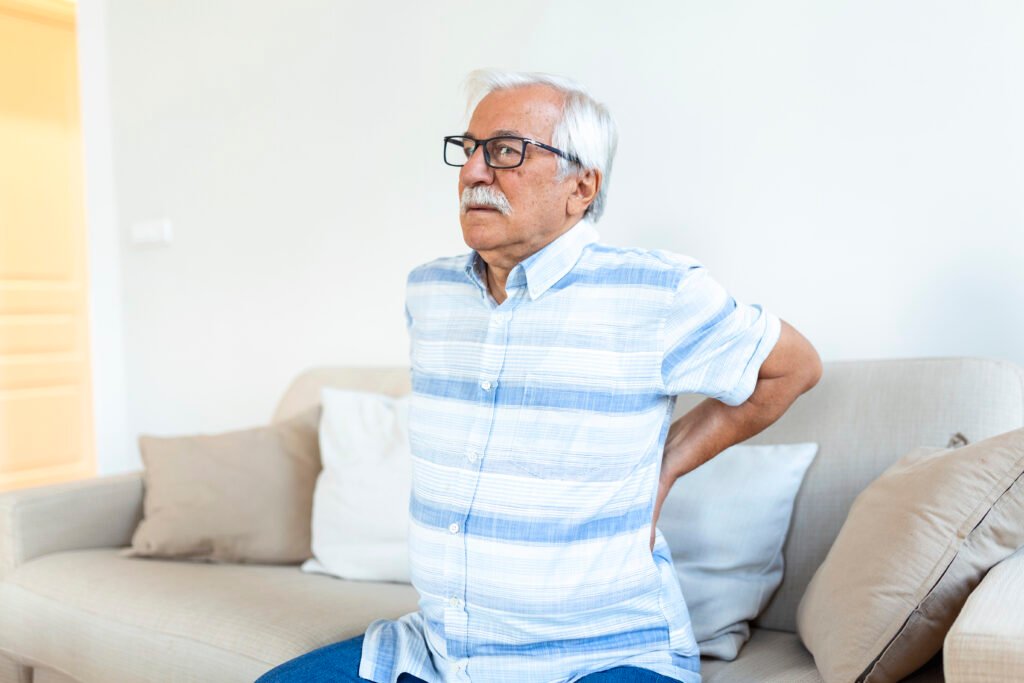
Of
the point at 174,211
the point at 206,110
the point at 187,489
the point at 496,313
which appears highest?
the point at 206,110

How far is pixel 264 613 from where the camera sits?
5.92 feet

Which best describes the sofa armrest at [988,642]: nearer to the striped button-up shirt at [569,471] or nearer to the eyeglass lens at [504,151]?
the striped button-up shirt at [569,471]

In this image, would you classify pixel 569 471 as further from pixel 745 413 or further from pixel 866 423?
pixel 866 423

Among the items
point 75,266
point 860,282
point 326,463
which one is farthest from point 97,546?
point 75,266

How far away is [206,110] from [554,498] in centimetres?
222

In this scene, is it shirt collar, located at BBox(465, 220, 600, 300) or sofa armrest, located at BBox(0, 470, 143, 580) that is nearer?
shirt collar, located at BBox(465, 220, 600, 300)

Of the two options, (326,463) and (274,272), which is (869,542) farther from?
(274,272)

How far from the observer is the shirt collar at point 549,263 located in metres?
1.45

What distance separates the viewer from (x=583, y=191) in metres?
1.54

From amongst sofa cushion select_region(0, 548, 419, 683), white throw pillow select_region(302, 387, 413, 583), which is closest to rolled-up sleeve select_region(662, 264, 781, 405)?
sofa cushion select_region(0, 548, 419, 683)

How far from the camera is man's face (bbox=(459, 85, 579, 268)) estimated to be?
1.48 meters

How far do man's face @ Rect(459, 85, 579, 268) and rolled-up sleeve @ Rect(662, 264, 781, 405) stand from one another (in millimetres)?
221

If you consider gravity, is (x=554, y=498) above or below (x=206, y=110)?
below

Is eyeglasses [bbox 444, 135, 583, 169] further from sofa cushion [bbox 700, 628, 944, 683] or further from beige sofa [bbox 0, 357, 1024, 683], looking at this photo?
sofa cushion [bbox 700, 628, 944, 683]
